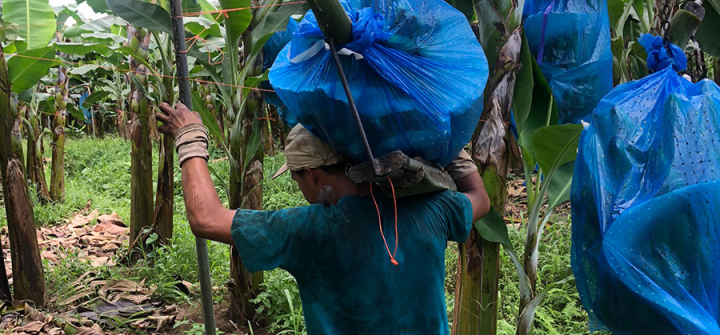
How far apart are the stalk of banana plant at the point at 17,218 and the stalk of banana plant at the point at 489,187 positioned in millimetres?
2532

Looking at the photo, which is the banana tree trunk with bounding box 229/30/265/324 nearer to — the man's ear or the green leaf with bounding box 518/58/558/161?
the green leaf with bounding box 518/58/558/161

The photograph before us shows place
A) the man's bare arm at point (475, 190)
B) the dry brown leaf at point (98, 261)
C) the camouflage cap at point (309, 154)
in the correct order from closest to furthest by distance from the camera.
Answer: the camouflage cap at point (309, 154) < the man's bare arm at point (475, 190) < the dry brown leaf at point (98, 261)

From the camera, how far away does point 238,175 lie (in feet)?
9.60

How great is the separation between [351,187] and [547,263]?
291cm

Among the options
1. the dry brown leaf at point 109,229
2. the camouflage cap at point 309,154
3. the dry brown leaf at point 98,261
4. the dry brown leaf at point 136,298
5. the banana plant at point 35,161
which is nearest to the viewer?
the camouflage cap at point 309,154

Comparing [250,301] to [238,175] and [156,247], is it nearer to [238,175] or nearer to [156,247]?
[238,175]

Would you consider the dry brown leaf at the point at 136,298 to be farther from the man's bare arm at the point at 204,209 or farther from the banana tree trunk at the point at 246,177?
the man's bare arm at the point at 204,209

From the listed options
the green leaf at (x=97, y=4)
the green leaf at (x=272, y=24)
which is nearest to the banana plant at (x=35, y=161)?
the green leaf at (x=97, y=4)

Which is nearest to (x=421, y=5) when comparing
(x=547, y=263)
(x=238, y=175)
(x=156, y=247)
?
(x=238, y=175)

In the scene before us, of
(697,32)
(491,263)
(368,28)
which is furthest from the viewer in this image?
(697,32)

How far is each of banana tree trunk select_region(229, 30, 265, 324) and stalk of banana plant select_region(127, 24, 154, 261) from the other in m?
1.51

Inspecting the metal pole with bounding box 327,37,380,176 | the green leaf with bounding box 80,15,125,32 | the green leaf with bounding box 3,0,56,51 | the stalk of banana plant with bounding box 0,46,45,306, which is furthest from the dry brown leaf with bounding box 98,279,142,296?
the metal pole with bounding box 327,37,380,176

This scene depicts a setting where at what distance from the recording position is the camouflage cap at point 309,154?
4.37 feet

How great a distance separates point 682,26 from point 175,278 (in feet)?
11.3
